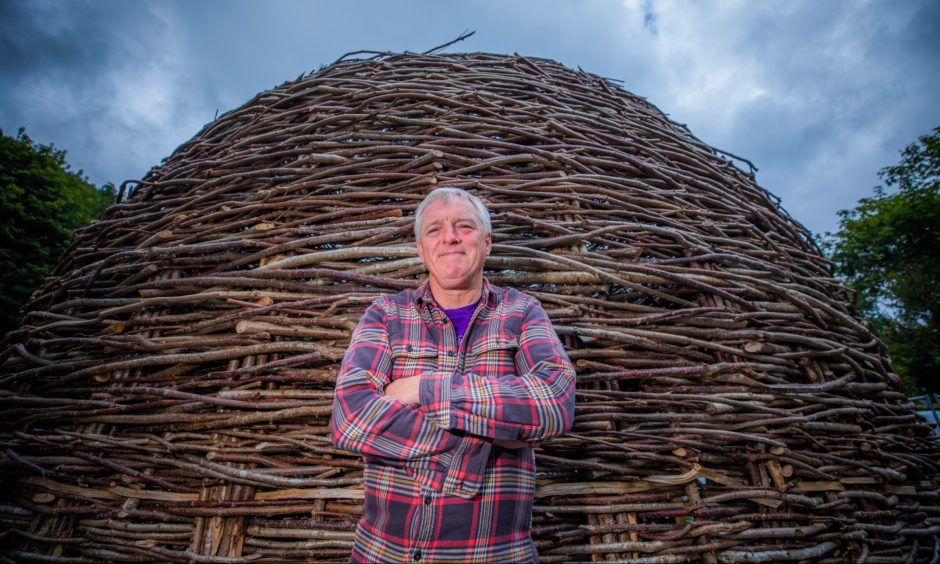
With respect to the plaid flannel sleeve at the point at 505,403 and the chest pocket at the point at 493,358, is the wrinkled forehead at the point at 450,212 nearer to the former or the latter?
the chest pocket at the point at 493,358

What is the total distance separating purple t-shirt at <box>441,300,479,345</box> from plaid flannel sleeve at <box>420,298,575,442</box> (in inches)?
12.2

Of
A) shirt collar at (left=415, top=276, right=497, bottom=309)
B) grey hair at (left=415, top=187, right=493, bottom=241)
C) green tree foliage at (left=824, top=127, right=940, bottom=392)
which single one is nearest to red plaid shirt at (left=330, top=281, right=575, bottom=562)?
shirt collar at (left=415, top=276, right=497, bottom=309)

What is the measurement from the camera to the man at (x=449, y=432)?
37.2 inches

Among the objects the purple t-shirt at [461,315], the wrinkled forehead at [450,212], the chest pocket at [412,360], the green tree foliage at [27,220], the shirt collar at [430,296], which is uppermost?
the green tree foliage at [27,220]

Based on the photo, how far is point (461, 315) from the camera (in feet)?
4.30

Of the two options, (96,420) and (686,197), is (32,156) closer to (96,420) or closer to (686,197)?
(96,420)

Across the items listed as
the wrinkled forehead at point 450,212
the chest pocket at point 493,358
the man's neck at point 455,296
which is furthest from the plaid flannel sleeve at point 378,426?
the wrinkled forehead at point 450,212

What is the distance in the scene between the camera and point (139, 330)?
5.34 ft

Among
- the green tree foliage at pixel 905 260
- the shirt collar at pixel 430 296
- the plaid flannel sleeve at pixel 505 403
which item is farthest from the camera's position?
the green tree foliage at pixel 905 260

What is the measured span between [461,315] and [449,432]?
438 mm

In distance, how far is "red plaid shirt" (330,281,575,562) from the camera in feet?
3.09

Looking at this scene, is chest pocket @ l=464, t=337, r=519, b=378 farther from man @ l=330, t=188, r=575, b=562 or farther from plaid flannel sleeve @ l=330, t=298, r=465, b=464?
plaid flannel sleeve @ l=330, t=298, r=465, b=464

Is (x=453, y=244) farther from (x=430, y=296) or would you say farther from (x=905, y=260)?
(x=905, y=260)

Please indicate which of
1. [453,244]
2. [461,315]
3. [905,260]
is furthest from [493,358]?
[905,260]
